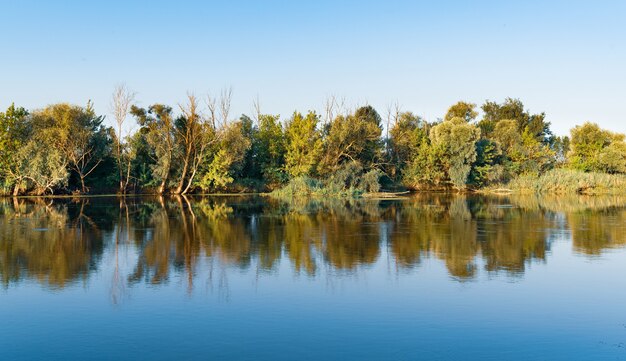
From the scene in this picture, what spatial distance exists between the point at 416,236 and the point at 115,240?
981 centimetres

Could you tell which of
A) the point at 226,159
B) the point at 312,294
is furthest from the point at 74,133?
the point at 312,294

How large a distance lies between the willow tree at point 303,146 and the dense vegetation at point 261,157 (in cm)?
11

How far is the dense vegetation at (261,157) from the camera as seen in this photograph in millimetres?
45062

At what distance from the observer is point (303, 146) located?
171 ft

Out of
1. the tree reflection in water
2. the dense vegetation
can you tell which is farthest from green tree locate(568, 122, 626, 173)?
the tree reflection in water

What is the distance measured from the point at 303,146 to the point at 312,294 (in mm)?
41315

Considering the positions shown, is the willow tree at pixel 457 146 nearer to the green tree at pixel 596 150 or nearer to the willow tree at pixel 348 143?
the willow tree at pixel 348 143

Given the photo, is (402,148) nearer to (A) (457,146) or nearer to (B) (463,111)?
(A) (457,146)

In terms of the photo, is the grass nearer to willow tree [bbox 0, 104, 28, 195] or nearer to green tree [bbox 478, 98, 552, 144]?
green tree [bbox 478, 98, 552, 144]

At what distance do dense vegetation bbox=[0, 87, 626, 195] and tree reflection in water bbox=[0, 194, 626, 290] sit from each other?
17724 millimetres

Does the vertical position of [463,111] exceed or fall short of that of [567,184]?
it exceeds it

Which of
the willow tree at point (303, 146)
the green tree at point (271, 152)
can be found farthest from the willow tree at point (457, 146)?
the green tree at point (271, 152)

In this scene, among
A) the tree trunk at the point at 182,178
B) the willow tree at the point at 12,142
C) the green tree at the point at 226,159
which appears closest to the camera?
the willow tree at the point at 12,142

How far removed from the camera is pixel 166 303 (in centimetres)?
1022
